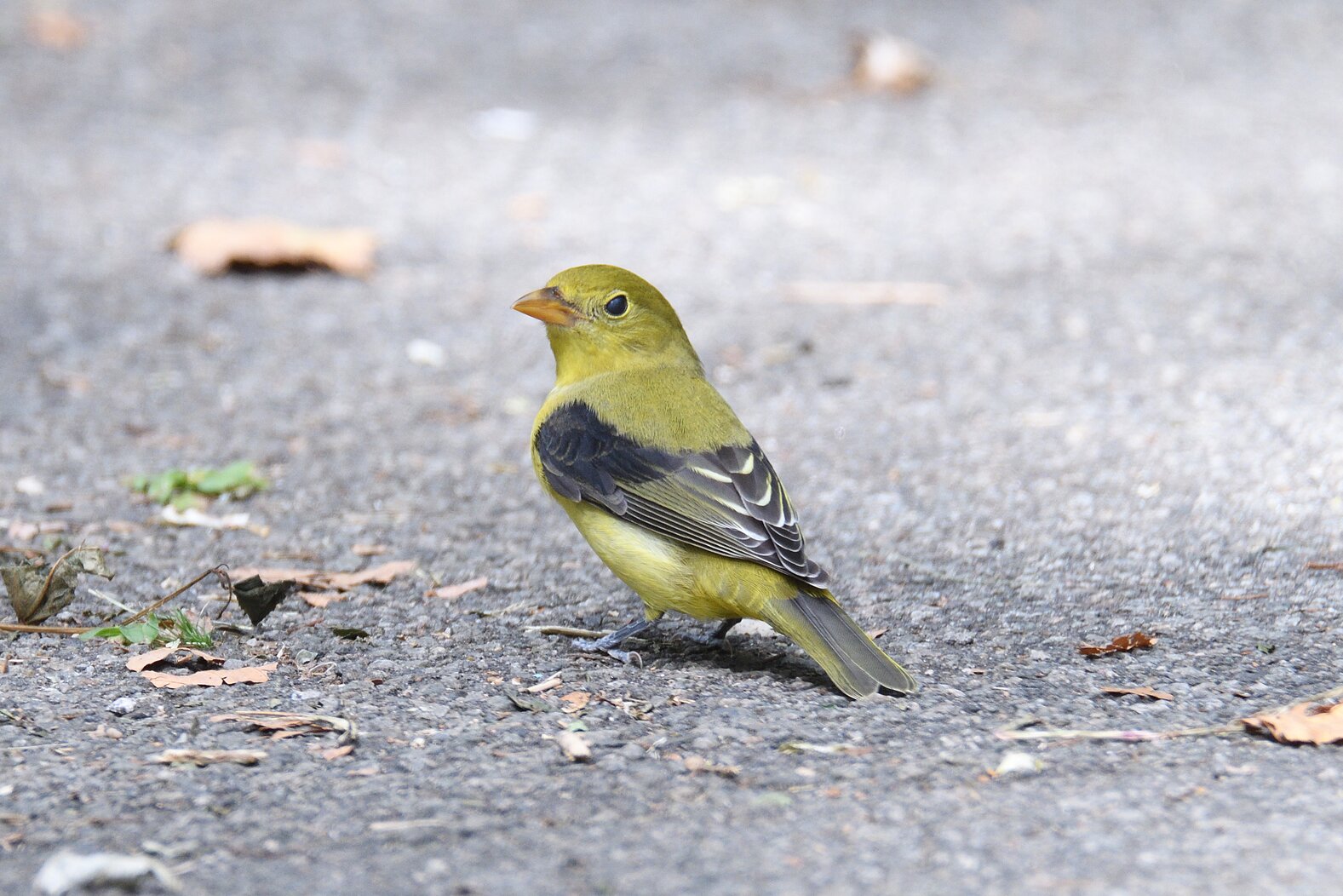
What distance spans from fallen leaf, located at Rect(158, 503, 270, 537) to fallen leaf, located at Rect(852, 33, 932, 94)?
6530mm

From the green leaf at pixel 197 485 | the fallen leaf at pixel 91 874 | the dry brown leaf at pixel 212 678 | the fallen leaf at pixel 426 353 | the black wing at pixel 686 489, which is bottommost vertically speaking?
the fallen leaf at pixel 91 874

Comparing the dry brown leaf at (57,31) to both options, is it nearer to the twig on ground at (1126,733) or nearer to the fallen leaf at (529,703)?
the fallen leaf at (529,703)

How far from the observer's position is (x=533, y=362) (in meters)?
6.68

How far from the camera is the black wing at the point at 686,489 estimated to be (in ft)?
12.1

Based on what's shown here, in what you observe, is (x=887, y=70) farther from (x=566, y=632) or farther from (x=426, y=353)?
(x=566, y=632)

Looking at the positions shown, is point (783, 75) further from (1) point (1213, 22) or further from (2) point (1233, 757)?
(2) point (1233, 757)

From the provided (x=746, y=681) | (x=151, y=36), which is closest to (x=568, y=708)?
(x=746, y=681)

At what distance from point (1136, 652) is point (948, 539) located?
107cm

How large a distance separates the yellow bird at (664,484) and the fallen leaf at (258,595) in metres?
0.79

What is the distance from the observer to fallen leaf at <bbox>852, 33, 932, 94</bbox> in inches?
401

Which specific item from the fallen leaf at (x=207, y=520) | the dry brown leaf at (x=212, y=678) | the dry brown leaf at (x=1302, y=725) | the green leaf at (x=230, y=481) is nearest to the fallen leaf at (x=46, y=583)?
the dry brown leaf at (x=212, y=678)

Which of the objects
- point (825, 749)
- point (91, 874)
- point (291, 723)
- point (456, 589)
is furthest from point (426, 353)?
point (91, 874)

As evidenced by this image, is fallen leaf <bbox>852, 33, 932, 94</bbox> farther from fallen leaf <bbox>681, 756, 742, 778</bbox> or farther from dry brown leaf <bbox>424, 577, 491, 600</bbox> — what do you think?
fallen leaf <bbox>681, 756, 742, 778</bbox>

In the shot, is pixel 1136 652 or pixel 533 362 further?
pixel 533 362
